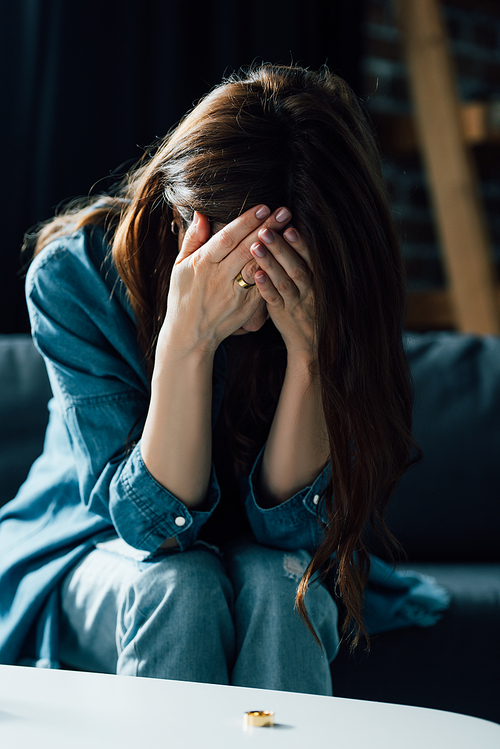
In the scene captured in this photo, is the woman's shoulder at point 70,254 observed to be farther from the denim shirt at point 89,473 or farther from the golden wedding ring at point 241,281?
the golden wedding ring at point 241,281

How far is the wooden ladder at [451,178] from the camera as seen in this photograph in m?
1.83

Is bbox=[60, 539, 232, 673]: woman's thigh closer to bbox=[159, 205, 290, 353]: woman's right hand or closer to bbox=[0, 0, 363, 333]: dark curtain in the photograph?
bbox=[159, 205, 290, 353]: woman's right hand

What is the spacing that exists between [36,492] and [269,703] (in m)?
0.54

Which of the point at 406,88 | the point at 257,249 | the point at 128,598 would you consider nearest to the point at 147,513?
the point at 128,598

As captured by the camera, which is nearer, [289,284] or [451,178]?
[289,284]

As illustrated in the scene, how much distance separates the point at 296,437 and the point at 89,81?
119 cm

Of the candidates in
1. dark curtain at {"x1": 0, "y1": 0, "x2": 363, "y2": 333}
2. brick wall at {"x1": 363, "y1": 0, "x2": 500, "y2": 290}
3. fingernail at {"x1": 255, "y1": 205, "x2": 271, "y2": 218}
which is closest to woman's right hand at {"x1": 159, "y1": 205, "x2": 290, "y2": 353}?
fingernail at {"x1": 255, "y1": 205, "x2": 271, "y2": 218}

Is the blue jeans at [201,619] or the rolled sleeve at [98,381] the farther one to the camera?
the rolled sleeve at [98,381]

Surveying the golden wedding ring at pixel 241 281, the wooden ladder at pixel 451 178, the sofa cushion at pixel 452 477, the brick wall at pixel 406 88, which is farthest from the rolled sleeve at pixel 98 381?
the brick wall at pixel 406 88

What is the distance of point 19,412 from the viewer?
123cm

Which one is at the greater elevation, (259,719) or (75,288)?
(75,288)

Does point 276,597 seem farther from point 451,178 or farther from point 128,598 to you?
point 451,178

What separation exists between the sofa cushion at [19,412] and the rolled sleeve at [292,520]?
1.67 feet

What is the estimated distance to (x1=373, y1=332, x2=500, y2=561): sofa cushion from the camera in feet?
4.13
